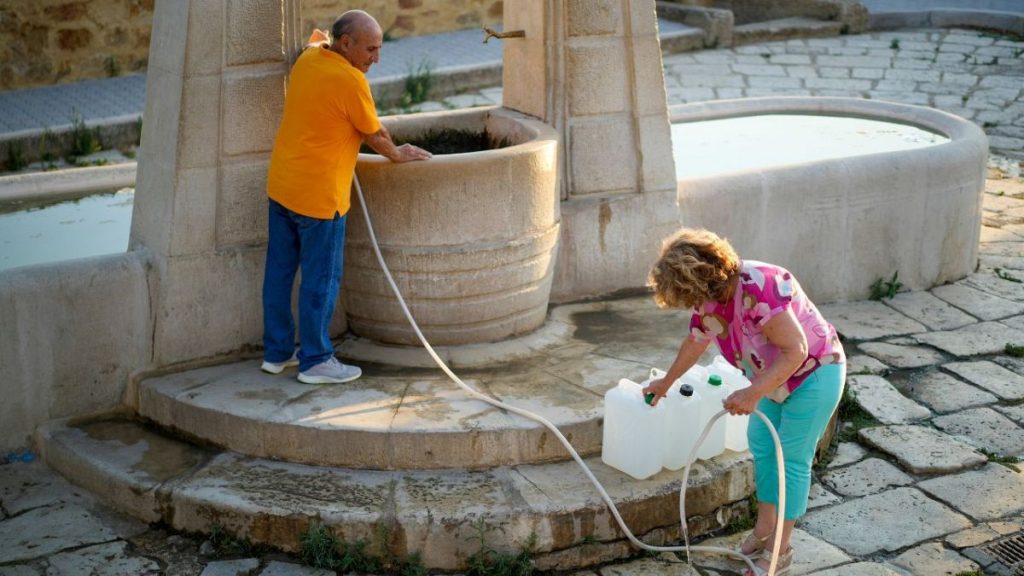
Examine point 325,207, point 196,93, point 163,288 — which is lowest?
point 163,288

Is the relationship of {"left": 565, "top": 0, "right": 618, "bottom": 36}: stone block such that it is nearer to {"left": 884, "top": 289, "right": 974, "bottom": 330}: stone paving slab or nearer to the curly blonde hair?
the curly blonde hair

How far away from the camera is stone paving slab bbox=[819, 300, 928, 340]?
664cm

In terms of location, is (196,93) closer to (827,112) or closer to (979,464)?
(979,464)

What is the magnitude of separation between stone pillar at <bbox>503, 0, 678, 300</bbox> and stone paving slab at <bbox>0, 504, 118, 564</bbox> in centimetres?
242

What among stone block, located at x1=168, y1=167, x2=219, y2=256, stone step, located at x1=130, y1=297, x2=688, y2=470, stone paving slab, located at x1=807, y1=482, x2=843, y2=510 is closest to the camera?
stone step, located at x1=130, y1=297, x2=688, y2=470

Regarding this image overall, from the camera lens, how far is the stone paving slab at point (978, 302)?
22.7 feet

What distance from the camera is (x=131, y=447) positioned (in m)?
5.11

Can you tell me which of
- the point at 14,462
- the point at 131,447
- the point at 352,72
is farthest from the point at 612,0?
the point at 14,462

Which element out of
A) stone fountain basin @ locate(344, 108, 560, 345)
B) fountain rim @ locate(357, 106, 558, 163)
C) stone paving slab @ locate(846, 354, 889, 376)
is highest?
fountain rim @ locate(357, 106, 558, 163)

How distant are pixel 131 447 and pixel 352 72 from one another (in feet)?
5.55

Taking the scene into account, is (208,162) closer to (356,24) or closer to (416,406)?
(356,24)

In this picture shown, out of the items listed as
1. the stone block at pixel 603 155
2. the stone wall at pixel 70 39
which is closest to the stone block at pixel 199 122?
the stone block at pixel 603 155

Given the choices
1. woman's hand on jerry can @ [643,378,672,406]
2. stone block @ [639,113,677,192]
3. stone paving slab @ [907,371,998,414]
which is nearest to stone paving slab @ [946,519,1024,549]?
stone paving slab @ [907,371,998,414]

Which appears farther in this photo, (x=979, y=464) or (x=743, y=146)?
(x=743, y=146)
